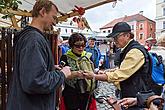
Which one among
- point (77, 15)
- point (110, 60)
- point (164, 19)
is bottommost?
point (110, 60)

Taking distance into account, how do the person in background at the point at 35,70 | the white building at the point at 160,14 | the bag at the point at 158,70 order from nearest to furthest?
the person in background at the point at 35,70 < the bag at the point at 158,70 < the white building at the point at 160,14

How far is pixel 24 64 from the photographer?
7.33ft

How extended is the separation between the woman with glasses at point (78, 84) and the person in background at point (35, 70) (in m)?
1.43

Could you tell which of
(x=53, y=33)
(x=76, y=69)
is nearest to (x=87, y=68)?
(x=76, y=69)

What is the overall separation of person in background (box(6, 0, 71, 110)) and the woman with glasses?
1434mm

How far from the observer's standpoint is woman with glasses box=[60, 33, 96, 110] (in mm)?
3957

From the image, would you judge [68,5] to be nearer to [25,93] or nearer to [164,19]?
[25,93]

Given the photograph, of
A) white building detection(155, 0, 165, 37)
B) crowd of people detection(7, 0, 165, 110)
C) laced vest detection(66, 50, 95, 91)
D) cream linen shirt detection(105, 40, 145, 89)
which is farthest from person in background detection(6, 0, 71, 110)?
white building detection(155, 0, 165, 37)

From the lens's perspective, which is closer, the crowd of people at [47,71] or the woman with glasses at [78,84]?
the crowd of people at [47,71]

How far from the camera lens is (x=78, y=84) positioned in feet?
13.0

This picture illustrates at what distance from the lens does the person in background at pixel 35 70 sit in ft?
7.29

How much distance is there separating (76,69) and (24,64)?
69.1 inches

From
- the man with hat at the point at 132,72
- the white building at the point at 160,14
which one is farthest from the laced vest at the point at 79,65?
the white building at the point at 160,14

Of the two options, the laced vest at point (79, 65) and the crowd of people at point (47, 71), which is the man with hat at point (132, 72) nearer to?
the crowd of people at point (47, 71)
